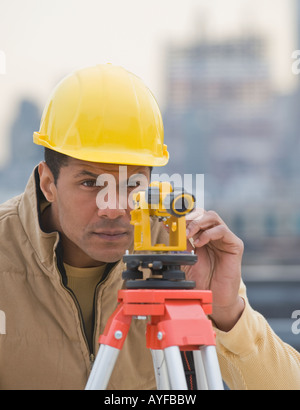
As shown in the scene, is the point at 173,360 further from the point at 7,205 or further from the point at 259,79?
the point at 259,79

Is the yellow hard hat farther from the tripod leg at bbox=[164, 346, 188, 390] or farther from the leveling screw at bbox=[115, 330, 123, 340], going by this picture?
the tripod leg at bbox=[164, 346, 188, 390]

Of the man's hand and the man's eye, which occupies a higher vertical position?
the man's eye

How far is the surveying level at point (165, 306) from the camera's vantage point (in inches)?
61.6

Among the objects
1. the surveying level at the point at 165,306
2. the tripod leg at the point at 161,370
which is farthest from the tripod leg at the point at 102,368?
the tripod leg at the point at 161,370

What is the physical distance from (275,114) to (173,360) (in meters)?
78.5

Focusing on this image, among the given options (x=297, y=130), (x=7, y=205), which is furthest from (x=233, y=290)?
(x=297, y=130)

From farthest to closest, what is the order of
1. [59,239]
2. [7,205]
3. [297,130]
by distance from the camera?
[297,130]
[7,205]
[59,239]

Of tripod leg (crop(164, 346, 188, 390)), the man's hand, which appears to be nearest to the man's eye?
the man's hand

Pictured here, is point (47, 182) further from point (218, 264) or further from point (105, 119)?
point (218, 264)

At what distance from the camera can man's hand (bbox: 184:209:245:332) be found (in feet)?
7.12

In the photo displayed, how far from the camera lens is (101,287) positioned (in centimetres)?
240

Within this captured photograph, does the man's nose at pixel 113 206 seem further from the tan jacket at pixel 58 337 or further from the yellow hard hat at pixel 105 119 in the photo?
the tan jacket at pixel 58 337

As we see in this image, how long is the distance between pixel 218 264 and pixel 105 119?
2.26 feet

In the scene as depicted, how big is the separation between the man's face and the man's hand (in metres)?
0.25
